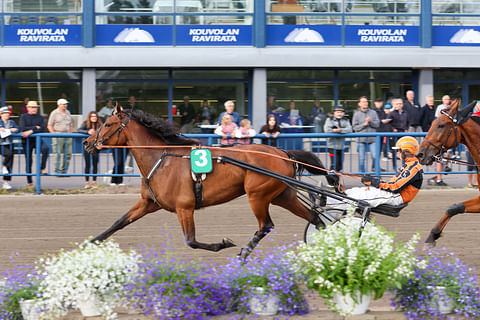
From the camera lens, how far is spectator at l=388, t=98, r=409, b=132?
16734 millimetres

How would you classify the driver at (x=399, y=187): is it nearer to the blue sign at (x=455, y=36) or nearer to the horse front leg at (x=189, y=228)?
the horse front leg at (x=189, y=228)

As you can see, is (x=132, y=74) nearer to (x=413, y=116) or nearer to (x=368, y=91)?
(x=368, y=91)

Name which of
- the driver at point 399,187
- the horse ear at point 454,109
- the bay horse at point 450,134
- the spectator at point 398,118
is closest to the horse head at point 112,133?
the driver at point 399,187

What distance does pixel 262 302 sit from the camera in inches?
226

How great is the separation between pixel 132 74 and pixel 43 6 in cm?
333

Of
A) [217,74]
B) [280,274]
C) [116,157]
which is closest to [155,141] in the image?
[280,274]

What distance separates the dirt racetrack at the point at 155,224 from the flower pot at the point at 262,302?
7.78 feet

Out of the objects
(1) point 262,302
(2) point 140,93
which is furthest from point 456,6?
(1) point 262,302

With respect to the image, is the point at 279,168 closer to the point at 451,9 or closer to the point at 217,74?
the point at 217,74

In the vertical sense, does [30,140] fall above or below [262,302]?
above

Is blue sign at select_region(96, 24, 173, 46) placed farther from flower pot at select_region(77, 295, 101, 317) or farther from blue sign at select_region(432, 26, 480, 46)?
flower pot at select_region(77, 295, 101, 317)

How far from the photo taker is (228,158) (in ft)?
26.7

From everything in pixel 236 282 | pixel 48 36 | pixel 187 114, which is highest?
pixel 48 36

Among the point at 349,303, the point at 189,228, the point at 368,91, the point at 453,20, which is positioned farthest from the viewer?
the point at 368,91
